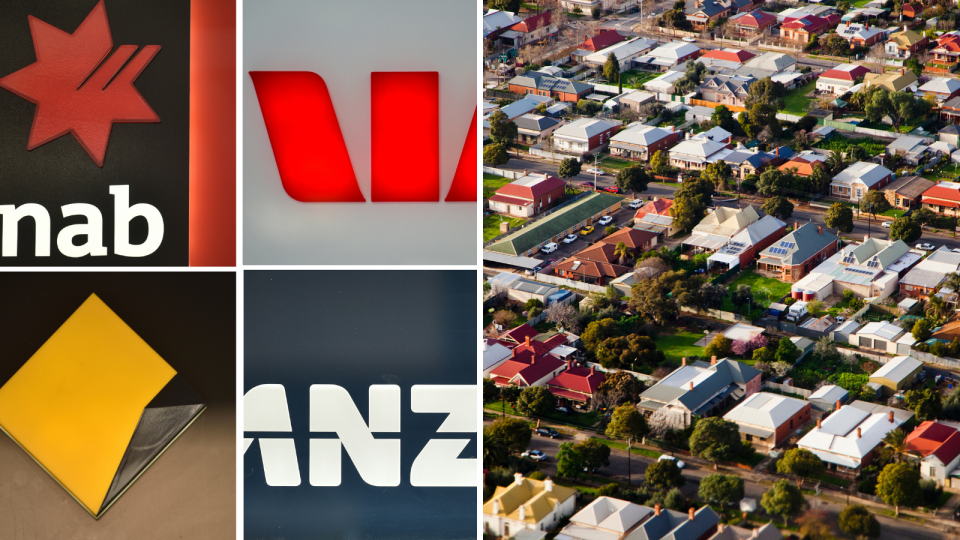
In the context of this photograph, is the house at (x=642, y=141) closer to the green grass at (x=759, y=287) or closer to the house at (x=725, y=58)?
the house at (x=725, y=58)

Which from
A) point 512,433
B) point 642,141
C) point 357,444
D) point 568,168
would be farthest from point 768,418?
point 357,444

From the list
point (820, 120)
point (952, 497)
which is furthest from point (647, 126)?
point (952, 497)

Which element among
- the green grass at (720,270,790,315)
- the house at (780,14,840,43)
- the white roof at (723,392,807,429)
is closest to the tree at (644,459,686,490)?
the white roof at (723,392,807,429)

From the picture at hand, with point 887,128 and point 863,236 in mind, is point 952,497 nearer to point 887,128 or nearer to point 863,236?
point 863,236

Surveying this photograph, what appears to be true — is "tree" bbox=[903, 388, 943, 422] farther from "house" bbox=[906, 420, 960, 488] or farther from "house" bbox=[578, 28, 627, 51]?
"house" bbox=[578, 28, 627, 51]

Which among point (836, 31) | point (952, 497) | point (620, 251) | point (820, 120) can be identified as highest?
point (836, 31)

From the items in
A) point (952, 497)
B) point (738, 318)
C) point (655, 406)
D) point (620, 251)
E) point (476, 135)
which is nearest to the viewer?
point (476, 135)

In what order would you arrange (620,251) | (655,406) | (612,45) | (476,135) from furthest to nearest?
(612,45) → (620,251) → (655,406) → (476,135)
